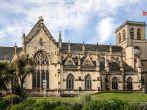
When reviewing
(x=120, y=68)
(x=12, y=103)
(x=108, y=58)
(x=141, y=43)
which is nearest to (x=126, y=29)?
(x=141, y=43)

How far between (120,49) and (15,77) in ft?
163

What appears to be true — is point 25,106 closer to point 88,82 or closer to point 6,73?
point 6,73

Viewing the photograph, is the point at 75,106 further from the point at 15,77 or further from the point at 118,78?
the point at 118,78

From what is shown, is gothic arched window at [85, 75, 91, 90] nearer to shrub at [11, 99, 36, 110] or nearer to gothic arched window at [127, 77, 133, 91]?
gothic arched window at [127, 77, 133, 91]

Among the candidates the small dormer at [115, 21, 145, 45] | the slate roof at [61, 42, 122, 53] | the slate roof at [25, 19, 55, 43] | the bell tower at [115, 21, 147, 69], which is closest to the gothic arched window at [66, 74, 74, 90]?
the slate roof at [25, 19, 55, 43]

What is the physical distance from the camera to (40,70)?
99.0 metres

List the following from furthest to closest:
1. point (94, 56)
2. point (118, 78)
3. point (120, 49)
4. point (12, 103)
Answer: point (120, 49) < point (94, 56) < point (118, 78) < point (12, 103)

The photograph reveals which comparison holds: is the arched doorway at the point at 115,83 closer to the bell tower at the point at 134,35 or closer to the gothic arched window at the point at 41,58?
the gothic arched window at the point at 41,58

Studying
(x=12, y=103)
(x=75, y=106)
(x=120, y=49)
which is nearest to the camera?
(x=75, y=106)

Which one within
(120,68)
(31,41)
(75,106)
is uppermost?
(31,41)

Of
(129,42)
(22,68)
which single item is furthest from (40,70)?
(129,42)

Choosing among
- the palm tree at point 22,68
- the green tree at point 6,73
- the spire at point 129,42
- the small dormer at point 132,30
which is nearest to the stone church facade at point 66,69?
the spire at point 129,42

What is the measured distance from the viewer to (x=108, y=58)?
11625cm

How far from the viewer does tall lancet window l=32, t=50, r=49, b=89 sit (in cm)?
9812
